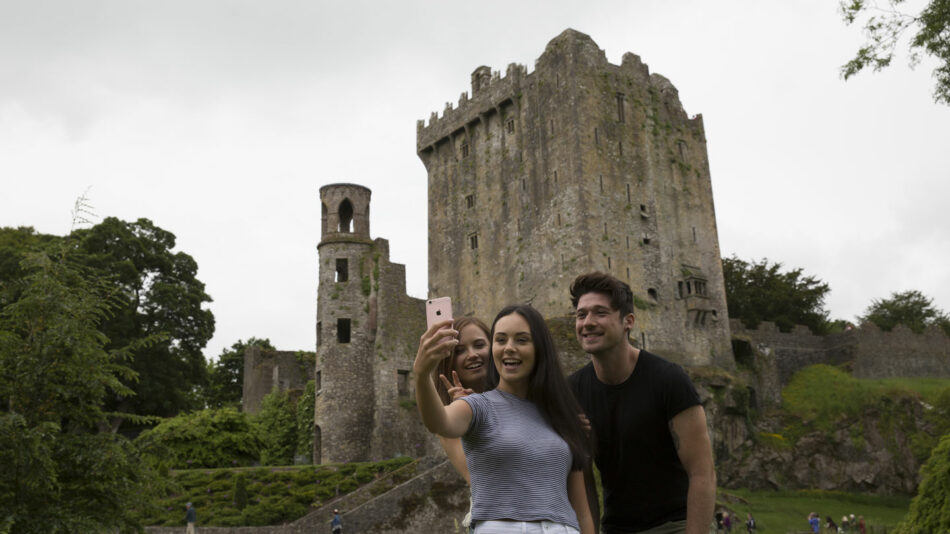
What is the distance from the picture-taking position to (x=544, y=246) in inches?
1565

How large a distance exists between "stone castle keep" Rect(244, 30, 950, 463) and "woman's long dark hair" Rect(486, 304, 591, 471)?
2929 cm

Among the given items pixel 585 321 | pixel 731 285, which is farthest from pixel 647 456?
pixel 731 285

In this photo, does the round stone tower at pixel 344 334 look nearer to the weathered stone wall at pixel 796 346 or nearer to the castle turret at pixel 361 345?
the castle turret at pixel 361 345

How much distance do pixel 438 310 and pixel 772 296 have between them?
2117 inches

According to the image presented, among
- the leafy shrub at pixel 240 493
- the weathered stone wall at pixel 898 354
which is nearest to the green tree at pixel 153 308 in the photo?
the leafy shrub at pixel 240 493

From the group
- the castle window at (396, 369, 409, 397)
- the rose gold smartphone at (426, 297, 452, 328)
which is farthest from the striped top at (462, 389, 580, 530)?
the castle window at (396, 369, 409, 397)

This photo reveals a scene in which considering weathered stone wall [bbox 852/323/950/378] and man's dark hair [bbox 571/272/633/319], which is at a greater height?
weathered stone wall [bbox 852/323/950/378]

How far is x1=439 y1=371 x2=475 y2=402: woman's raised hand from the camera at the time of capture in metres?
4.51

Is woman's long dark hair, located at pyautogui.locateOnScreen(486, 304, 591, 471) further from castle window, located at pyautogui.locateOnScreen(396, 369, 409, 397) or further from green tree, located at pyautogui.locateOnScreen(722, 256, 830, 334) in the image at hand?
green tree, located at pyautogui.locateOnScreen(722, 256, 830, 334)

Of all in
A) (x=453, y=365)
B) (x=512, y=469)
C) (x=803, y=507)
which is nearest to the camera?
(x=512, y=469)

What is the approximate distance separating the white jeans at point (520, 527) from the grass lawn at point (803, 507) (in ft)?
74.0

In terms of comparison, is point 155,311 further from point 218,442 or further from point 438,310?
point 438,310

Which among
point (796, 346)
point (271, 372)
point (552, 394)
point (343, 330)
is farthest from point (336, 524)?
point (796, 346)

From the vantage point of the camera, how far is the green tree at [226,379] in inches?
2406
